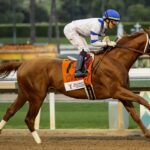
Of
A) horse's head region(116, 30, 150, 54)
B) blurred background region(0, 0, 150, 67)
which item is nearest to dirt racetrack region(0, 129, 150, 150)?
horse's head region(116, 30, 150, 54)

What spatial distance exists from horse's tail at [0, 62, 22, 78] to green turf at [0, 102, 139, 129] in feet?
6.38

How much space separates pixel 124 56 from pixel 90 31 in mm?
609

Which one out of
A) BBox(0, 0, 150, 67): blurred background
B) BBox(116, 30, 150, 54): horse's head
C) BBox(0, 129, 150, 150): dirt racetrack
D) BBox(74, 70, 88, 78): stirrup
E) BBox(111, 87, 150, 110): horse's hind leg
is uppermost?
BBox(116, 30, 150, 54): horse's head

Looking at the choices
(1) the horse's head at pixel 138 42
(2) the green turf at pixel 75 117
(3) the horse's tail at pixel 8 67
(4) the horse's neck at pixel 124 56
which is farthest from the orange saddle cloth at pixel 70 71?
(2) the green turf at pixel 75 117

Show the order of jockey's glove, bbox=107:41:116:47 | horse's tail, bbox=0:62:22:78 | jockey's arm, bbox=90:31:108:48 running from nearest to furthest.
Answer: jockey's arm, bbox=90:31:108:48, jockey's glove, bbox=107:41:116:47, horse's tail, bbox=0:62:22:78

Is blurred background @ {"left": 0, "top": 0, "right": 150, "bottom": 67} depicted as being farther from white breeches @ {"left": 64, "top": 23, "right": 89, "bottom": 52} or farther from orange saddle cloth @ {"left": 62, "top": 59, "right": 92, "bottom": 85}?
orange saddle cloth @ {"left": 62, "top": 59, "right": 92, "bottom": 85}

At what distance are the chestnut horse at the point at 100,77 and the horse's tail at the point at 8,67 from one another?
0.06 ft

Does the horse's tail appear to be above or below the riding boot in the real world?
below

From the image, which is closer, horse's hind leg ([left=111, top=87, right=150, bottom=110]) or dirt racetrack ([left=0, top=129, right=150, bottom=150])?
dirt racetrack ([left=0, top=129, right=150, bottom=150])

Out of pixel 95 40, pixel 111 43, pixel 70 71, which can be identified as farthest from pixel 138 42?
pixel 70 71

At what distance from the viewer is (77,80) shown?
31.7ft

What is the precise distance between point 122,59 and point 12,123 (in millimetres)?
3809

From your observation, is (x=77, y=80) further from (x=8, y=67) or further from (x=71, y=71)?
(x=8, y=67)

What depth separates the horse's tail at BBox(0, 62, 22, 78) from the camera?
33.1 feet
